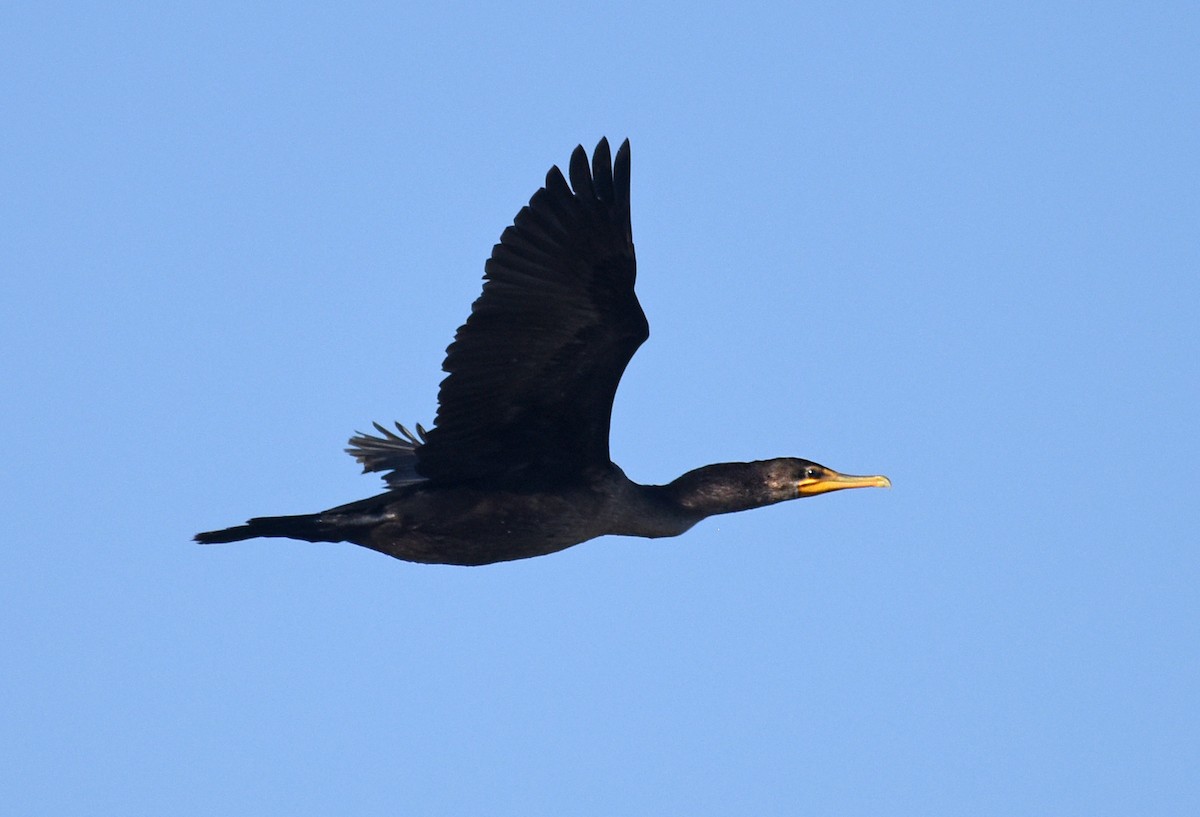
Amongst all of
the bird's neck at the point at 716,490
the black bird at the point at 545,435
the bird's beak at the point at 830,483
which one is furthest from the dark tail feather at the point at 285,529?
the bird's beak at the point at 830,483

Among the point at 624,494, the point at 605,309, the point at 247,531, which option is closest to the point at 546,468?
the point at 624,494

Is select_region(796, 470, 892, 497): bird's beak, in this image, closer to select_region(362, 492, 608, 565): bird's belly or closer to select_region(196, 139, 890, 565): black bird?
select_region(196, 139, 890, 565): black bird

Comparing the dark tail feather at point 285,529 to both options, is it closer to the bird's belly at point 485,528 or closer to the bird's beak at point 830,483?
the bird's belly at point 485,528

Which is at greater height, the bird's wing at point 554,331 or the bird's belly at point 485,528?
the bird's wing at point 554,331

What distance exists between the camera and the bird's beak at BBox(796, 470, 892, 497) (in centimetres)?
1073

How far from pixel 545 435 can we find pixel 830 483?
182 centimetres

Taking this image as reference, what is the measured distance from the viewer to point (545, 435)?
34.4 ft

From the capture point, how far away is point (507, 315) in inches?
393

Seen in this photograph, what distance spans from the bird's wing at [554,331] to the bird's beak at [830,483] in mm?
1288

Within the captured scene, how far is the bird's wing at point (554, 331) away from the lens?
32.3 feet

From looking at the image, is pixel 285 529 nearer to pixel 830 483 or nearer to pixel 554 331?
pixel 554 331

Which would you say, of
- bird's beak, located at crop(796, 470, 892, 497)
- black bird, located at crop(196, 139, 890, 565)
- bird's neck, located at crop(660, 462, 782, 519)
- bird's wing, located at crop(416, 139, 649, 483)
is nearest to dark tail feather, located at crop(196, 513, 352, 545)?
black bird, located at crop(196, 139, 890, 565)

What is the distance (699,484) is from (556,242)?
1880 mm

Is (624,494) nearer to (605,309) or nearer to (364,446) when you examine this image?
(605,309)
